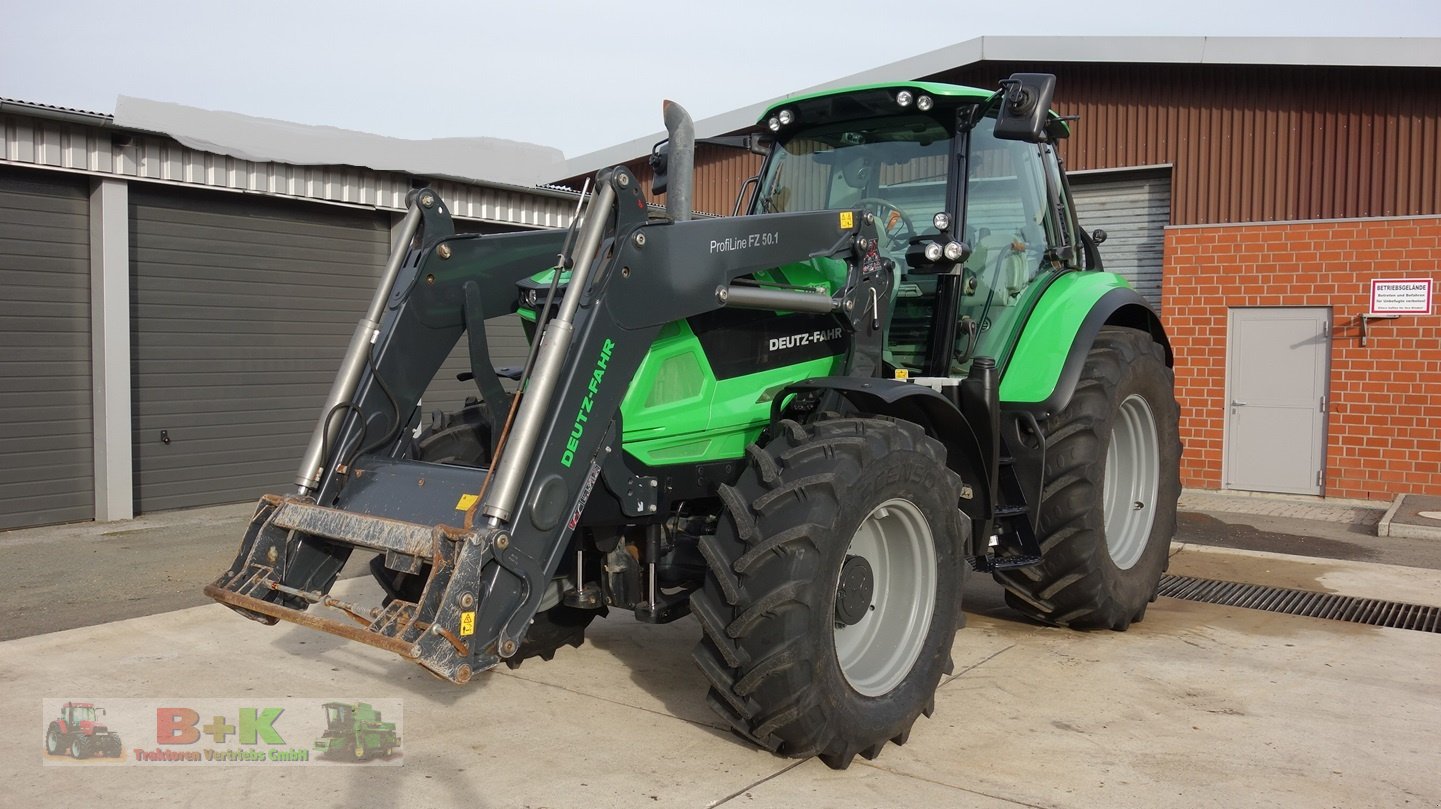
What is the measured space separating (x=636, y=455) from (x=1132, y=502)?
11.4 feet

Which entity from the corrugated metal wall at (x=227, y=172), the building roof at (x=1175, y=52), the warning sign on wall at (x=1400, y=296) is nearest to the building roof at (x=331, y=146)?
the corrugated metal wall at (x=227, y=172)

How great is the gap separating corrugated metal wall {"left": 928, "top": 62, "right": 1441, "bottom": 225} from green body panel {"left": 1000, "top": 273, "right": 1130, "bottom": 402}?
7461 millimetres

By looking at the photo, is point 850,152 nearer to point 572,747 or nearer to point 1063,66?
point 572,747

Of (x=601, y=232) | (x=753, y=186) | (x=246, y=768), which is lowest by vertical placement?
(x=246, y=768)

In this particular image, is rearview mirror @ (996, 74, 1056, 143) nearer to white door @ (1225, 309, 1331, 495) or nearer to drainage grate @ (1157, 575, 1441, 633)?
drainage grate @ (1157, 575, 1441, 633)

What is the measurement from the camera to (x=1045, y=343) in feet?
17.4

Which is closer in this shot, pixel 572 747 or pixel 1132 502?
pixel 572 747

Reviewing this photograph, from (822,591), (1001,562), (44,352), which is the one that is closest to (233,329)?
(44,352)

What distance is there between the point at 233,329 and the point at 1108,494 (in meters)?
7.98

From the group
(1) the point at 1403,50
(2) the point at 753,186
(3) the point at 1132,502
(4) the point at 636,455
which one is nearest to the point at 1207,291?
(1) the point at 1403,50

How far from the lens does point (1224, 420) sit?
12125mm

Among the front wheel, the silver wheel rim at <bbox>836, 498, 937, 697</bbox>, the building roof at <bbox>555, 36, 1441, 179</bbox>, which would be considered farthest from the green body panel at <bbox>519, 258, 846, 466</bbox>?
the building roof at <bbox>555, 36, 1441, 179</bbox>

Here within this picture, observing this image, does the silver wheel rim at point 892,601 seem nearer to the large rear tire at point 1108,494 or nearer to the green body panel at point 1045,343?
the green body panel at point 1045,343

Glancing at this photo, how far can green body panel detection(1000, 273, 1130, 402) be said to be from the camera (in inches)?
204
